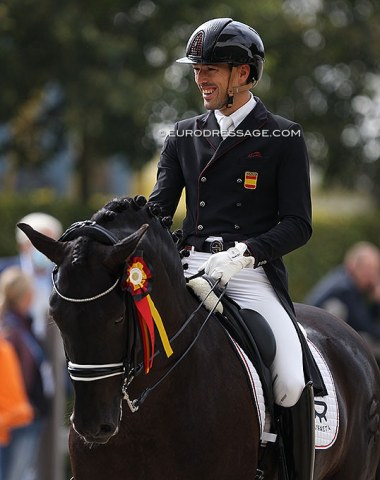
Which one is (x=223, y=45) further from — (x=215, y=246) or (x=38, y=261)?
(x=38, y=261)

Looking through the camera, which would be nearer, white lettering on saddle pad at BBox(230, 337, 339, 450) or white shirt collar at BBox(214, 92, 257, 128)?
white lettering on saddle pad at BBox(230, 337, 339, 450)

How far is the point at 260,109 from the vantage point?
6094mm

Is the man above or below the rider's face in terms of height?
below

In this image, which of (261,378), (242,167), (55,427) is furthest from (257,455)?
(55,427)

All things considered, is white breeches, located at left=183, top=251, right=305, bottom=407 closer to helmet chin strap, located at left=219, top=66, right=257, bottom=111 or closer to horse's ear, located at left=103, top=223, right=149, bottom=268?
helmet chin strap, located at left=219, top=66, right=257, bottom=111

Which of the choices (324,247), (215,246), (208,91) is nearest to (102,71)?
(324,247)

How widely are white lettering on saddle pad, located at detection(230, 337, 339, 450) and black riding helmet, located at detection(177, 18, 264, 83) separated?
131cm

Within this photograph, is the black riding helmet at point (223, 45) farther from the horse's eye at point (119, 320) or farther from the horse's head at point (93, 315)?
the horse's eye at point (119, 320)

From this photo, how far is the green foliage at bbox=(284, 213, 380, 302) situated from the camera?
19453 mm

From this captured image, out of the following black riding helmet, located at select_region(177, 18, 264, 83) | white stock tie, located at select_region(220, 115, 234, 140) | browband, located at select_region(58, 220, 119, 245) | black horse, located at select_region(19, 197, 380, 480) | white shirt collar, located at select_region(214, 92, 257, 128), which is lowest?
black horse, located at select_region(19, 197, 380, 480)

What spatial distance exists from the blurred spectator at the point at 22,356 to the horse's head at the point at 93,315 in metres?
4.91

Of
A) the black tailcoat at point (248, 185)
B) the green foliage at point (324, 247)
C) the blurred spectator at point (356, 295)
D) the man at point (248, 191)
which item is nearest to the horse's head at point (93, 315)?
the man at point (248, 191)

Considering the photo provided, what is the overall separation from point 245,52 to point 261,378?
1513mm

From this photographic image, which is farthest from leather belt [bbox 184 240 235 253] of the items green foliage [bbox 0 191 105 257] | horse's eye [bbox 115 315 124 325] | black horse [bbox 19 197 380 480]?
green foliage [bbox 0 191 105 257]
